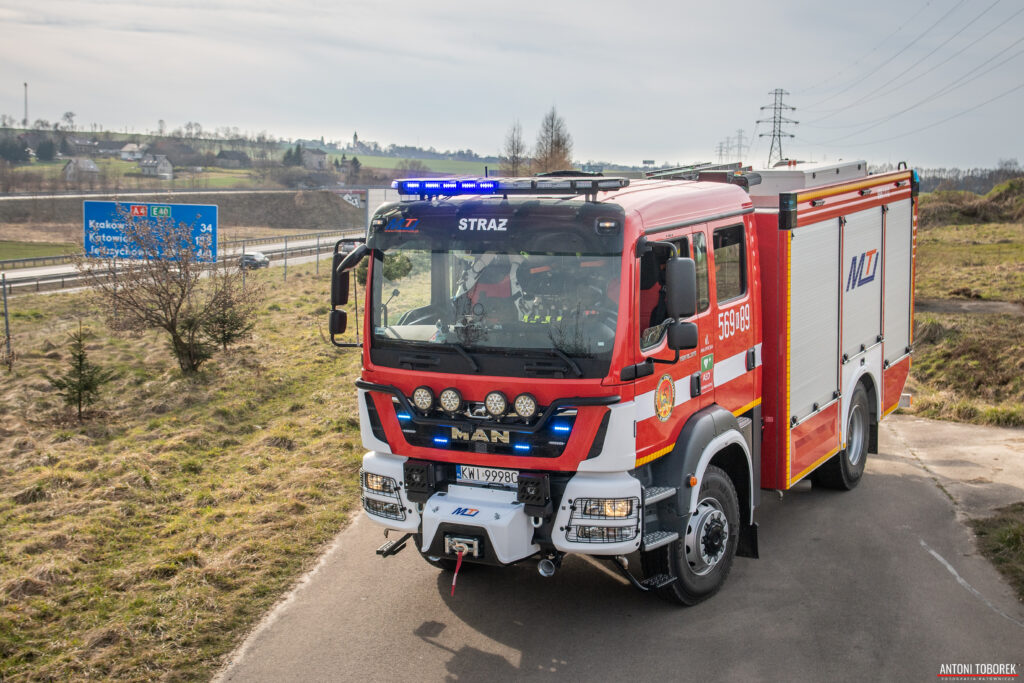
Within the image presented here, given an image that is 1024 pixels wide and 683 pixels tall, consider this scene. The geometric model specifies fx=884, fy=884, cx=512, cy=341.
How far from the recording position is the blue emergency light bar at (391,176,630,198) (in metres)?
6.05

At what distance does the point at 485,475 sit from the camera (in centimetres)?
618

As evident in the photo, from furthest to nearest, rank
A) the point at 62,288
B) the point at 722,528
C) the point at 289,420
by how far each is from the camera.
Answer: the point at 62,288 < the point at 289,420 < the point at 722,528

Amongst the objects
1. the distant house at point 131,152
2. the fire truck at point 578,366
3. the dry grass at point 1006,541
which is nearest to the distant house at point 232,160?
the distant house at point 131,152

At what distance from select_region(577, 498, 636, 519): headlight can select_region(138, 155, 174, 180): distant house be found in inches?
4719

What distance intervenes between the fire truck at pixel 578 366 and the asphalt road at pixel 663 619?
389 mm

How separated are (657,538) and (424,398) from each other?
1915 mm

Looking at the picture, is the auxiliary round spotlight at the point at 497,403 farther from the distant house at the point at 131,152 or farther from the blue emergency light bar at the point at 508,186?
the distant house at the point at 131,152

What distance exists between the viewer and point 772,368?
25.3 ft

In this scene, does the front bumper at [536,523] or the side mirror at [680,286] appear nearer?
the side mirror at [680,286]

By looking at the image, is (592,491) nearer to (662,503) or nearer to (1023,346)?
(662,503)

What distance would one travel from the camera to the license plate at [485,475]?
240 inches

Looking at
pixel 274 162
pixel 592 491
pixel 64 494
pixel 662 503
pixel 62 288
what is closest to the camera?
pixel 592 491

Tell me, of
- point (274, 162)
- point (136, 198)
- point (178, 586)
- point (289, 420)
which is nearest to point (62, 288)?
point (289, 420)

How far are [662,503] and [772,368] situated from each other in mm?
2024
